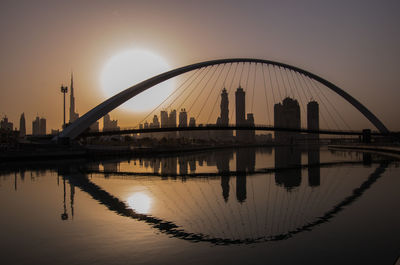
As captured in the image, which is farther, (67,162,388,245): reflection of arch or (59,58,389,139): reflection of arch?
(59,58,389,139): reflection of arch

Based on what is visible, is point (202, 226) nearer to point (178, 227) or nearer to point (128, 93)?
point (178, 227)

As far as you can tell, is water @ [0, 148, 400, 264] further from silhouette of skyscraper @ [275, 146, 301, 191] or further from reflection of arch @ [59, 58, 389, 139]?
reflection of arch @ [59, 58, 389, 139]

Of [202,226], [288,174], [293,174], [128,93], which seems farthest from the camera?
[128,93]

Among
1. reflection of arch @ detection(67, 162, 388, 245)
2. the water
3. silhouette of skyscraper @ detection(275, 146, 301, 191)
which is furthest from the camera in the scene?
silhouette of skyscraper @ detection(275, 146, 301, 191)

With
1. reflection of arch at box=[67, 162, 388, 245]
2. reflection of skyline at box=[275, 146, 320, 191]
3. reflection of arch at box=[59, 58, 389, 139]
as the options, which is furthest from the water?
reflection of arch at box=[59, 58, 389, 139]

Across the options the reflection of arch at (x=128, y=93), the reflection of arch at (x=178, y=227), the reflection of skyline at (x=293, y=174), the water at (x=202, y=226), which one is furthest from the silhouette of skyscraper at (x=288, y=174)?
the reflection of arch at (x=128, y=93)

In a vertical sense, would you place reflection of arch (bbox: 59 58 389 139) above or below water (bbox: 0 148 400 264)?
above

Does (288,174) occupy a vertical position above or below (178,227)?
below

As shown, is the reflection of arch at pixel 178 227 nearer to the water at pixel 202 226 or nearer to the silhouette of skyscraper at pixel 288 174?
the water at pixel 202 226

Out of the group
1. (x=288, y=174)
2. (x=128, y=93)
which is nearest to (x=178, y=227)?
(x=288, y=174)

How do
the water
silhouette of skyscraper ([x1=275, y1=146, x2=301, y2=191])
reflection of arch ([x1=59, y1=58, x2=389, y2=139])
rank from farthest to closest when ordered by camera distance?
reflection of arch ([x1=59, y1=58, x2=389, y2=139]) < silhouette of skyscraper ([x1=275, y1=146, x2=301, y2=191]) < the water

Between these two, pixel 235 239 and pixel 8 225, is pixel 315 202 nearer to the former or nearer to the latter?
pixel 235 239

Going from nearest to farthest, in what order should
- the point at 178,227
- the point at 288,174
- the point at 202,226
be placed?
the point at 178,227 < the point at 202,226 < the point at 288,174

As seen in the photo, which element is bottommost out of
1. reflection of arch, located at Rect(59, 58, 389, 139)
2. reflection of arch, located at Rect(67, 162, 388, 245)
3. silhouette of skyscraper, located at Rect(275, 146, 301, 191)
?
silhouette of skyscraper, located at Rect(275, 146, 301, 191)
